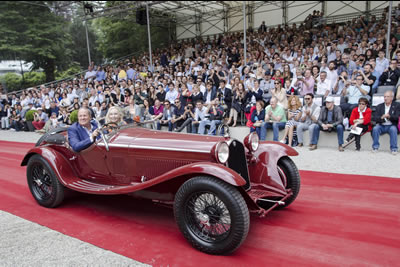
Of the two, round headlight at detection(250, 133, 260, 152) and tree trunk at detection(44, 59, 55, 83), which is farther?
tree trunk at detection(44, 59, 55, 83)

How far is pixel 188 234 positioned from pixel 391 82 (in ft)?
24.9

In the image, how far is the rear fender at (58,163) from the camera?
12.8 ft

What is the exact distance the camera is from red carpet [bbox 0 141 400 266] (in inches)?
106

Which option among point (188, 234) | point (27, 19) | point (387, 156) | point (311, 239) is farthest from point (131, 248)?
point (27, 19)

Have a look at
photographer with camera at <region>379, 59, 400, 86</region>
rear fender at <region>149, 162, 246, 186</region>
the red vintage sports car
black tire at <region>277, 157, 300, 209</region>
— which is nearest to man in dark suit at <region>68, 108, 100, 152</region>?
the red vintage sports car

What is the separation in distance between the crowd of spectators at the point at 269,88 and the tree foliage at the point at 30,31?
8.46 m

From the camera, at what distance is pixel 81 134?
4.13m

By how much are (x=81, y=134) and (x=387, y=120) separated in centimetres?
628

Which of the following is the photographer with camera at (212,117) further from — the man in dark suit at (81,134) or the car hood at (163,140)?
the car hood at (163,140)

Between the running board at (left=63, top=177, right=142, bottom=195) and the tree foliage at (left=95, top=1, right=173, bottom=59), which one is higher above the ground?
the tree foliage at (left=95, top=1, right=173, bottom=59)

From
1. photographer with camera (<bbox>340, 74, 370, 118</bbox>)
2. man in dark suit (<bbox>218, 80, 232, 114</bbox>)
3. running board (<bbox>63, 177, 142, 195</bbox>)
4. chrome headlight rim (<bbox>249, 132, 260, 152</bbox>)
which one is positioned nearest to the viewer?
running board (<bbox>63, 177, 142, 195</bbox>)

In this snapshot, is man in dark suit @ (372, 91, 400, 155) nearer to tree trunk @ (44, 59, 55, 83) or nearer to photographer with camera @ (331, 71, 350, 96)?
photographer with camera @ (331, 71, 350, 96)

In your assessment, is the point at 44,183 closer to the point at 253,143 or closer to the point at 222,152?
the point at 222,152

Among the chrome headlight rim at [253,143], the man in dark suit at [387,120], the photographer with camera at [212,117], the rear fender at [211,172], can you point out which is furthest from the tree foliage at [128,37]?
the rear fender at [211,172]
